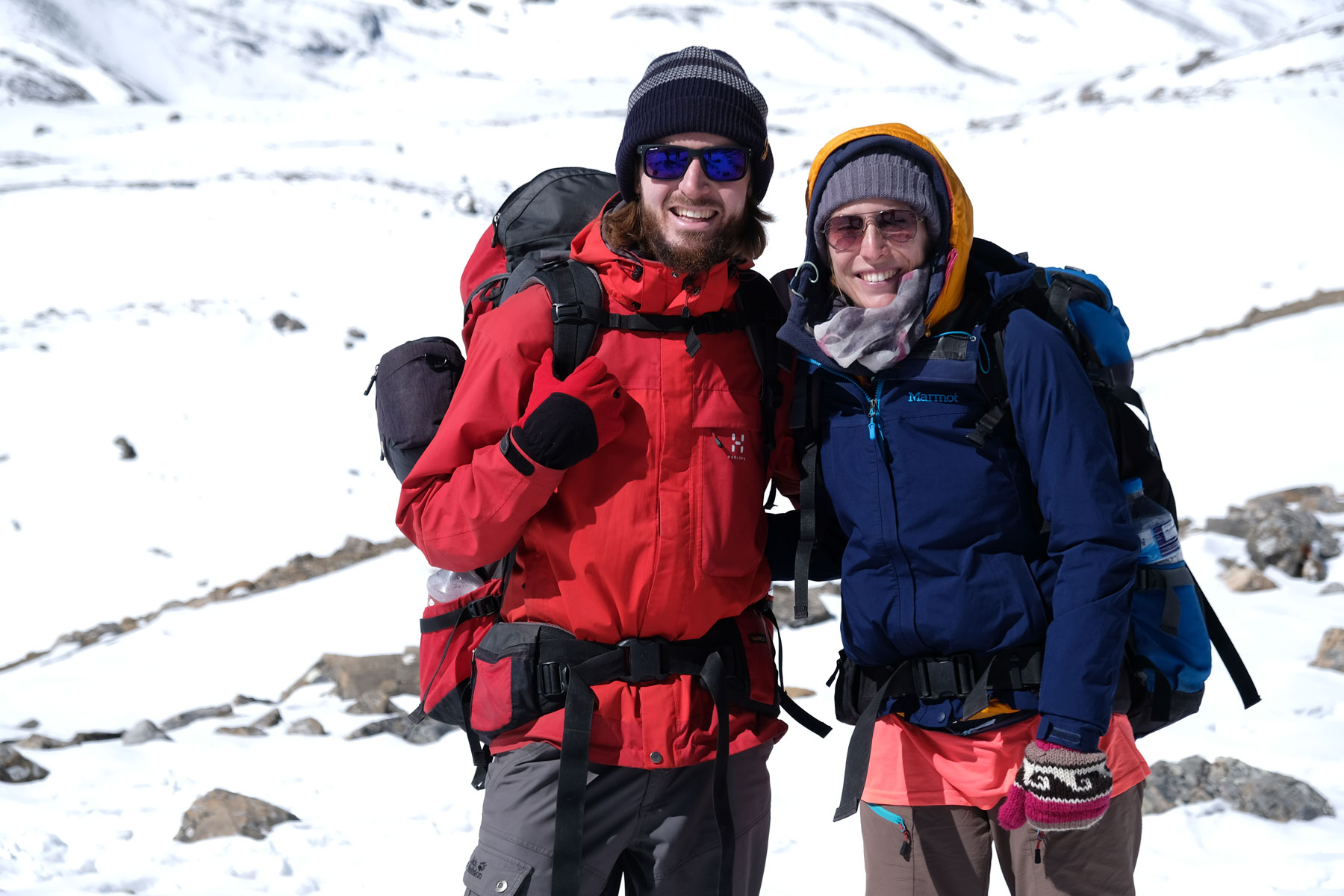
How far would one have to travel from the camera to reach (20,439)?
12.0m

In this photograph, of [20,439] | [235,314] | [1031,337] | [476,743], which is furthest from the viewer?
[235,314]

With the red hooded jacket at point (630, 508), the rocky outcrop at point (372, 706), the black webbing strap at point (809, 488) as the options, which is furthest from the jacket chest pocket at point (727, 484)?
the rocky outcrop at point (372, 706)

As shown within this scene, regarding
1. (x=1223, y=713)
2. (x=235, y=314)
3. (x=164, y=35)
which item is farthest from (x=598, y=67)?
(x=1223, y=713)

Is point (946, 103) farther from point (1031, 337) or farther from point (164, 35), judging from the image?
point (164, 35)

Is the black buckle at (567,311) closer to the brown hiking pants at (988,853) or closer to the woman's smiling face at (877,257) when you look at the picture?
the woman's smiling face at (877,257)

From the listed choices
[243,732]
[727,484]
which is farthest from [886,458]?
[243,732]

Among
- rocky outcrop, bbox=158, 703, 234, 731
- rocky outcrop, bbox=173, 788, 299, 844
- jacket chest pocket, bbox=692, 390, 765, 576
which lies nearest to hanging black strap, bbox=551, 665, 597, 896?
jacket chest pocket, bbox=692, 390, 765, 576

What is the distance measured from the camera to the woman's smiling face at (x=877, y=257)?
97.6 inches

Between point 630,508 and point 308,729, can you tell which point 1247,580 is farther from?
point 308,729

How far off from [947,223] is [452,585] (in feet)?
5.01

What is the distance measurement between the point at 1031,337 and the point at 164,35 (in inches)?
3415

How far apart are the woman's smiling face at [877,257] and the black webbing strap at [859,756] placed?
2.93 feet

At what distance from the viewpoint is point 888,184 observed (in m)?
2.44

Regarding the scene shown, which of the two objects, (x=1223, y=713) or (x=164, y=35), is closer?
(x=1223, y=713)
